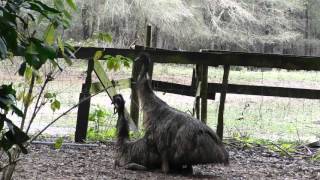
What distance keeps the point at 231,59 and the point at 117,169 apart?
2250 mm

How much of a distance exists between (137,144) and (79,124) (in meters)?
1.73

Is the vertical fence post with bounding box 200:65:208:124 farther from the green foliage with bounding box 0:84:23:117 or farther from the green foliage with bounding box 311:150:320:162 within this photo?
the green foliage with bounding box 0:84:23:117

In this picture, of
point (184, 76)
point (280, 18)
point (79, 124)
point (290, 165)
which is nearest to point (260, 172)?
point (290, 165)

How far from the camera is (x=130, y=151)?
585cm

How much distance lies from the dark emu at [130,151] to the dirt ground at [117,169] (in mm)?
106

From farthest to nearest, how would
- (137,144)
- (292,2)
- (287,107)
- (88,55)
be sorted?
1. (292,2)
2. (287,107)
3. (88,55)
4. (137,144)

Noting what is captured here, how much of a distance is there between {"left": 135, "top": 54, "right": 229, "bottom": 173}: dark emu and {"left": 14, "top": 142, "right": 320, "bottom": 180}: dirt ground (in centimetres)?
18

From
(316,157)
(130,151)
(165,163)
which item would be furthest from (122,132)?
(316,157)

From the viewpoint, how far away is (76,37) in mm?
32062

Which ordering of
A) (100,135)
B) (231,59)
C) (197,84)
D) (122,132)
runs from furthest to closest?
(100,135) → (197,84) → (231,59) → (122,132)

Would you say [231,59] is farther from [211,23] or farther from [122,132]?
[211,23]

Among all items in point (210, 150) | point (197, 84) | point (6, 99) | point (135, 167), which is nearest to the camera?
point (6, 99)

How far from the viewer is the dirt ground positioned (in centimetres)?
553

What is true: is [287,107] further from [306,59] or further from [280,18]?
[280,18]
